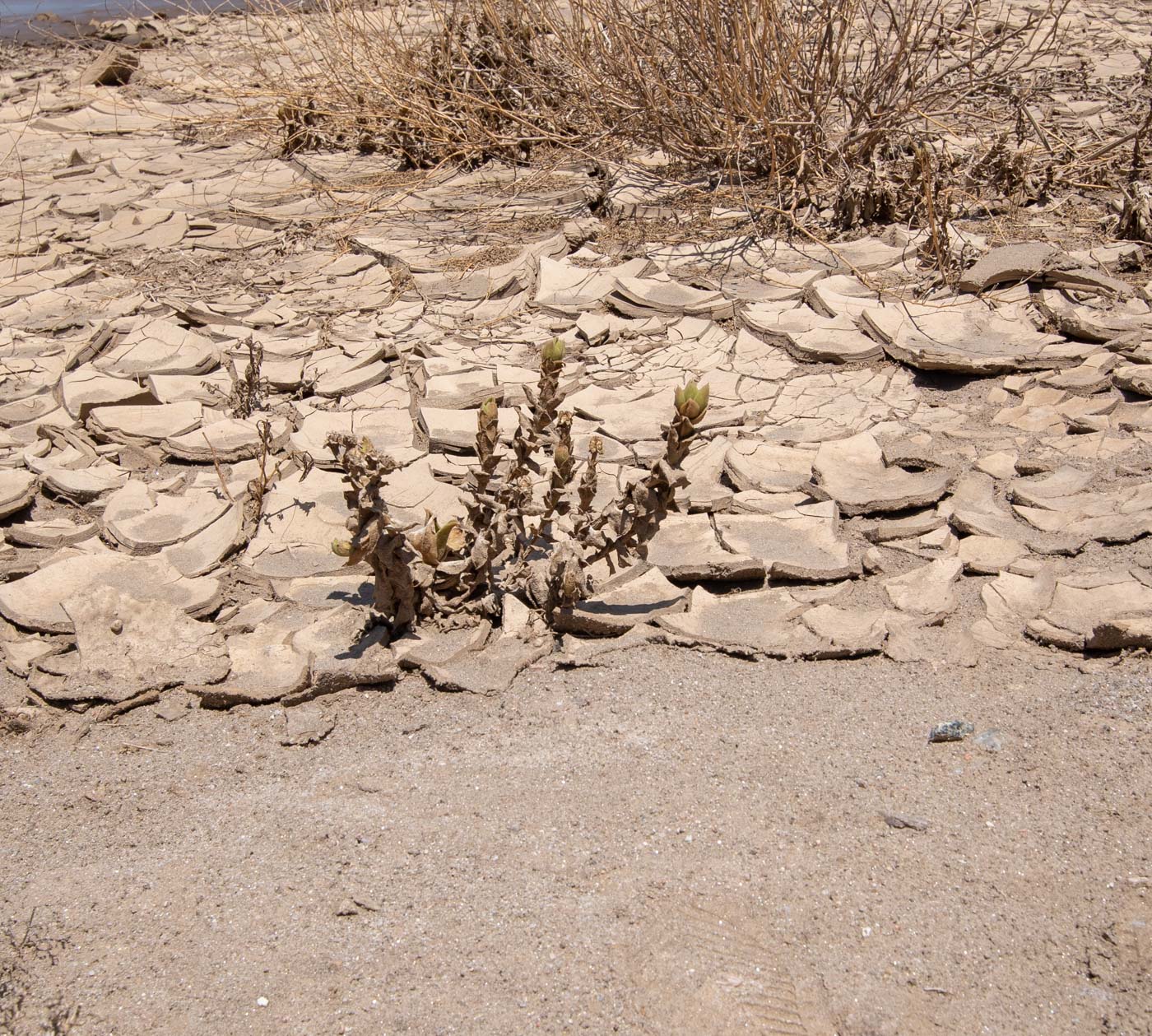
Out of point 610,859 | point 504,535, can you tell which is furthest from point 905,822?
point 504,535

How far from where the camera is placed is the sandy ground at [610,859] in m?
1.51

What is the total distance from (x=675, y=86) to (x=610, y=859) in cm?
365

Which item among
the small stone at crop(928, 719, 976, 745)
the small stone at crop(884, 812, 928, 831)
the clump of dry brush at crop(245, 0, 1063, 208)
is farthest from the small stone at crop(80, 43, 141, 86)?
the small stone at crop(884, 812, 928, 831)

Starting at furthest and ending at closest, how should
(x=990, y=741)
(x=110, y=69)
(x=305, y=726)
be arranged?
1. (x=110, y=69)
2. (x=305, y=726)
3. (x=990, y=741)

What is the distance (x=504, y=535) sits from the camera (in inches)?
89.6

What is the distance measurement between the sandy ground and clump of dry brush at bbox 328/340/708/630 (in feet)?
0.65

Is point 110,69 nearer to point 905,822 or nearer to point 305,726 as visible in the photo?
point 305,726

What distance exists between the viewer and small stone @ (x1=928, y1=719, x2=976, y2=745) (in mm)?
1935

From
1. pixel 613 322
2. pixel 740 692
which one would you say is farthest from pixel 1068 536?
pixel 613 322

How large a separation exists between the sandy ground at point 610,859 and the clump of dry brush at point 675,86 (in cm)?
272

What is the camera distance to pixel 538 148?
5.20 metres

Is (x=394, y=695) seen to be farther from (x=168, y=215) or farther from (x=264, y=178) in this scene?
(x=264, y=178)

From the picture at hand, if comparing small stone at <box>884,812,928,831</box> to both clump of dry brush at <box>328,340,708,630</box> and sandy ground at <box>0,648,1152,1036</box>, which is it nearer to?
sandy ground at <box>0,648,1152,1036</box>

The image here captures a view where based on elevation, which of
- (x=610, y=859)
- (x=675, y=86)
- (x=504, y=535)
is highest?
(x=675, y=86)
